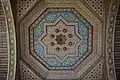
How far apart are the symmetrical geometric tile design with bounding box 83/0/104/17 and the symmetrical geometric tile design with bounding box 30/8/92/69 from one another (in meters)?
0.26

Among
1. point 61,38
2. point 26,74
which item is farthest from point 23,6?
point 26,74

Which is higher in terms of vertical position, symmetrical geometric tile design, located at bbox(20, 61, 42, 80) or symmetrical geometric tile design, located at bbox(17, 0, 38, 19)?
symmetrical geometric tile design, located at bbox(17, 0, 38, 19)

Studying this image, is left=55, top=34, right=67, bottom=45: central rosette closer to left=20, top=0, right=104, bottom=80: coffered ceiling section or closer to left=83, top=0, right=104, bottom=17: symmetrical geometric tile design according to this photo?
left=20, top=0, right=104, bottom=80: coffered ceiling section

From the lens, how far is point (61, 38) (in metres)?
5.56

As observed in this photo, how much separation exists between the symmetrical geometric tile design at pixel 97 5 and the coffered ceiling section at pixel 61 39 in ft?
0.31

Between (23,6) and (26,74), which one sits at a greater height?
(23,6)

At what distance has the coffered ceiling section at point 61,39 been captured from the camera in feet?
17.7

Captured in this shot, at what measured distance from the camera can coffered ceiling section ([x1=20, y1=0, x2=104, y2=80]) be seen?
212 inches

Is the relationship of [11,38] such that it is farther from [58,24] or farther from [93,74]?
[93,74]

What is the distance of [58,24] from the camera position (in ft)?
18.0

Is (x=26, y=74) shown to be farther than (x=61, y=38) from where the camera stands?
Yes

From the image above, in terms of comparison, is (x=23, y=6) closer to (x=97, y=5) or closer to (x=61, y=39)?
(x=61, y=39)

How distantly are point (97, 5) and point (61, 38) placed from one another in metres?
0.84

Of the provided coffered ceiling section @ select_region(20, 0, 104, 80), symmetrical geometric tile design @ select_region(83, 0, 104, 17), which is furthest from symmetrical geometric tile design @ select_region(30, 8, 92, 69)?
symmetrical geometric tile design @ select_region(83, 0, 104, 17)
